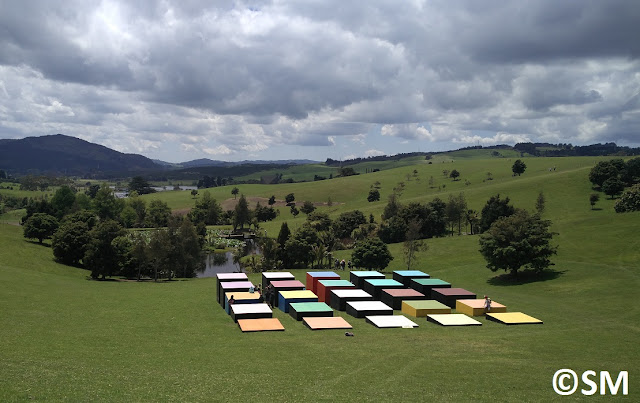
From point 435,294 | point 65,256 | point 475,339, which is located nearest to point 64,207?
point 65,256

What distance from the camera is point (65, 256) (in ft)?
245

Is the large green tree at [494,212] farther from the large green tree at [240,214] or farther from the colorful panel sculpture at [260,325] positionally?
the colorful panel sculpture at [260,325]

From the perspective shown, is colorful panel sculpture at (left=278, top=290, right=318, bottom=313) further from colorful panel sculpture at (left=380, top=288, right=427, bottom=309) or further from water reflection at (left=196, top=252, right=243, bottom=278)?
water reflection at (left=196, top=252, right=243, bottom=278)

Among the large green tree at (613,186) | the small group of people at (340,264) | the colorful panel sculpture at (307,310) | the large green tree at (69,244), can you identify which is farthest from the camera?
the large green tree at (613,186)

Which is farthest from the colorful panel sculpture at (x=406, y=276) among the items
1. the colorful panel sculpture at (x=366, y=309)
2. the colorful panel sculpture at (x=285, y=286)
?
the colorful panel sculpture at (x=366, y=309)

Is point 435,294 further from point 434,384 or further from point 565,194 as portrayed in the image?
point 565,194

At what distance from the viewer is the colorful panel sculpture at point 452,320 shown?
3591 centimetres

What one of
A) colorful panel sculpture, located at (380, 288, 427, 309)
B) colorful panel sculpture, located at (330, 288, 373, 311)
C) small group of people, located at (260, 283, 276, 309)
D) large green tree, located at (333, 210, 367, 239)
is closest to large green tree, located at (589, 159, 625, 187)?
large green tree, located at (333, 210, 367, 239)

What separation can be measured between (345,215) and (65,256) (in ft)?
225

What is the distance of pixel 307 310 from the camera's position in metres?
37.5

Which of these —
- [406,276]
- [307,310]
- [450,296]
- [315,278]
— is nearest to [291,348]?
[307,310]

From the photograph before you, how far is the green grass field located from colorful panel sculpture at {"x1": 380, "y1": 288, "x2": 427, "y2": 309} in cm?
592

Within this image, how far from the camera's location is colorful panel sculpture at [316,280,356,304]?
46.9m

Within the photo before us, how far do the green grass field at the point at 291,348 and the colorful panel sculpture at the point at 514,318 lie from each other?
0.90 meters
